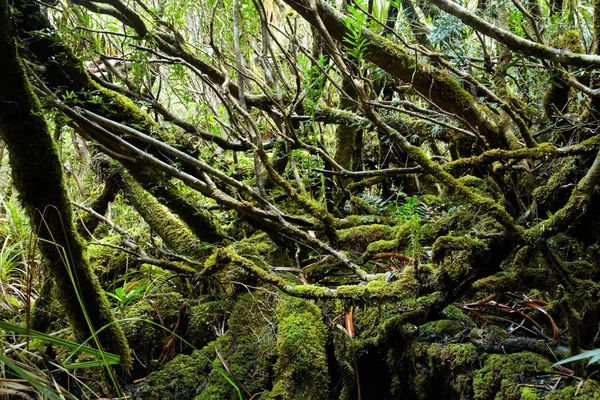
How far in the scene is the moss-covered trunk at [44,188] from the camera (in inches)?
50.5

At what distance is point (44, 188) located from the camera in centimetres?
143

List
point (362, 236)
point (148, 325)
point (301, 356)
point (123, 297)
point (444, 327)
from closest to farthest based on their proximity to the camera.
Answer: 1. point (301, 356)
2. point (444, 327)
3. point (148, 325)
4. point (362, 236)
5. point (123, 297)

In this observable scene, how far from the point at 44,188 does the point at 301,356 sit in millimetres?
1136

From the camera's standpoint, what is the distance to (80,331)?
1538 millimetres

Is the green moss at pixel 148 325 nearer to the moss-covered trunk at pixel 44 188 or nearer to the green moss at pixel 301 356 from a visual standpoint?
the moss-covered trunk at pixel 44 188

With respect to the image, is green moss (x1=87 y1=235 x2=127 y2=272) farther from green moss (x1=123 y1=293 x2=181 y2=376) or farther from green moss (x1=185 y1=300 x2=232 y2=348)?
green moss (x1=185 y1=300 x2=232 y2=348)

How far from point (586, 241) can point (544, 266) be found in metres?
0.18

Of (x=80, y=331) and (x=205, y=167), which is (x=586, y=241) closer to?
(x=205, y=167)

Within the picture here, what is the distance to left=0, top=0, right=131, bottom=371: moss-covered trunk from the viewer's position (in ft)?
4.21

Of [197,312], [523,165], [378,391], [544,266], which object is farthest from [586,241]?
[197,312]

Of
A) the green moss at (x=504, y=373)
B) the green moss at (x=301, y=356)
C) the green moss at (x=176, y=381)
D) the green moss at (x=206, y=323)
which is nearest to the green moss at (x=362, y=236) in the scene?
the green moss at (x=301, y=356)

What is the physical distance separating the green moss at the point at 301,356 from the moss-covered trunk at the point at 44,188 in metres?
0.66

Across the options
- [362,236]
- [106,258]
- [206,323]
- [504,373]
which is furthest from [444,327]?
[106,258]

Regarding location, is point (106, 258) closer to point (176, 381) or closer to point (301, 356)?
point (176, 381)
